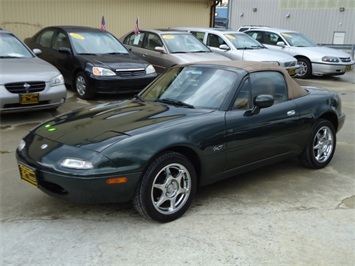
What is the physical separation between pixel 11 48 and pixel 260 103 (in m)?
5.29

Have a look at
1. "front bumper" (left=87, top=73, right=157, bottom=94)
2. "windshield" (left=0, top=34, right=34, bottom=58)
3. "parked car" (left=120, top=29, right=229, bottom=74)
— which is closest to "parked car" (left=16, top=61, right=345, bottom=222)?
"front bumper" (left=87, top=73, right=157, bottom=94)

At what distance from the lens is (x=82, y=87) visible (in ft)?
28.2

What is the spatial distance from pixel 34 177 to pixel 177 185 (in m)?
1.21

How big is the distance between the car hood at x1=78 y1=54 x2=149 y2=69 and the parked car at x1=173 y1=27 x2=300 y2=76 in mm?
3696

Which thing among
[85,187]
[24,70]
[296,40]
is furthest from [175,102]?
[296,40]

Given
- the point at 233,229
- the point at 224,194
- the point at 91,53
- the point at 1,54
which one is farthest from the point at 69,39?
the point at 233,229

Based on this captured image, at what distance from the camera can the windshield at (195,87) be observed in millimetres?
4172

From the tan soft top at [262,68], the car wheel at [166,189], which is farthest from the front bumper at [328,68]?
the car wheel at [166,189]

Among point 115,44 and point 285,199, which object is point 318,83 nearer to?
point 115,44

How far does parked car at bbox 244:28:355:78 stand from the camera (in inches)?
512

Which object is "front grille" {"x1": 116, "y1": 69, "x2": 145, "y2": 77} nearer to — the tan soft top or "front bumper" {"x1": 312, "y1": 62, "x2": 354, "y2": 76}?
the tan soft top

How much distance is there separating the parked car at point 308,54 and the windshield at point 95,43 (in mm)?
6528

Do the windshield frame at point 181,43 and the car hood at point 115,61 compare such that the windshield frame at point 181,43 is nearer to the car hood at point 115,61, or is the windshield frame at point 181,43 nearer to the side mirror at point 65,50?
the car hood at point 115,61

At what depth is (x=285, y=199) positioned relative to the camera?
13.7 ft
